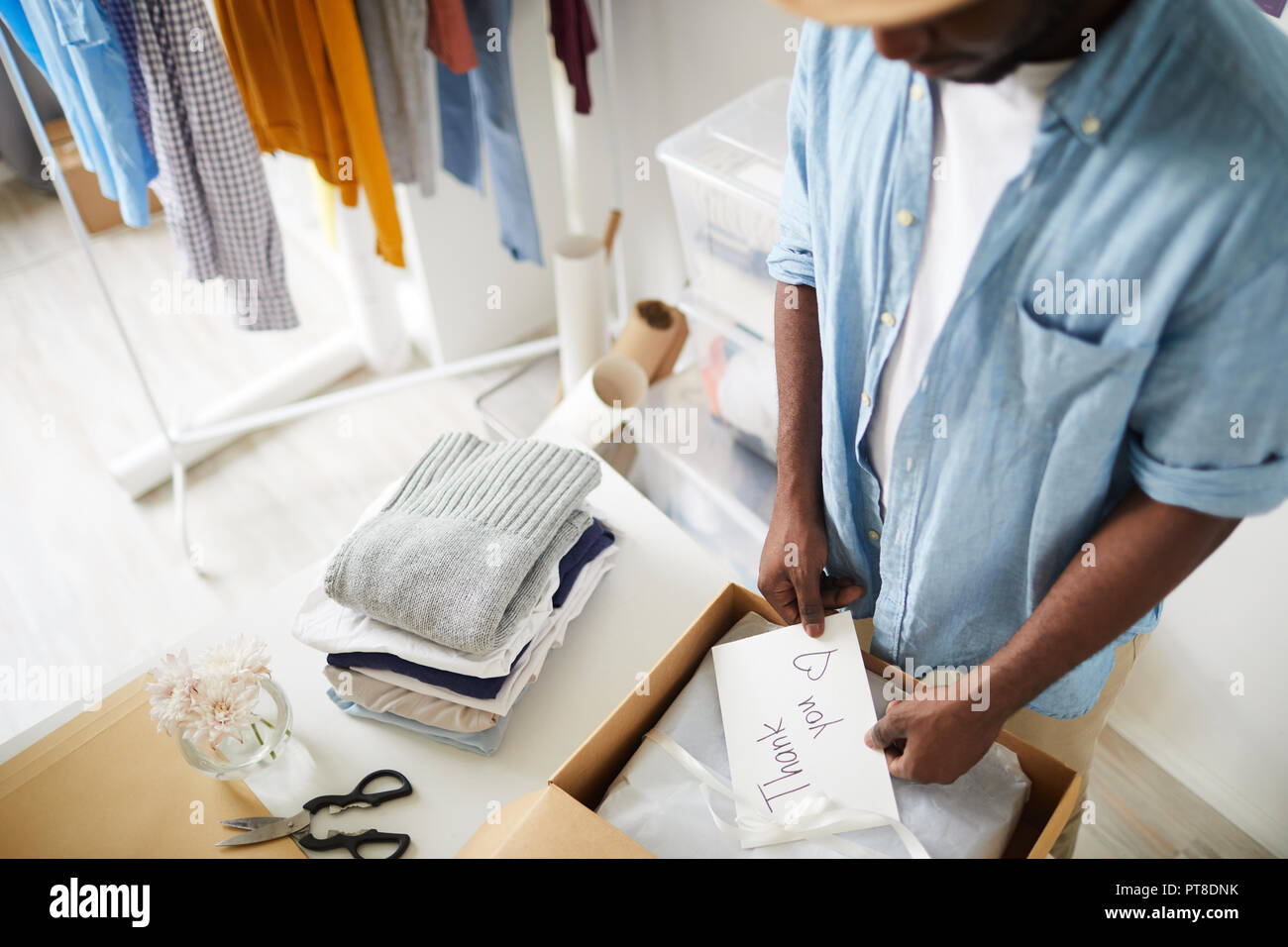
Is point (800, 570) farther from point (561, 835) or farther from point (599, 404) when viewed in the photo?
point (599, 404)

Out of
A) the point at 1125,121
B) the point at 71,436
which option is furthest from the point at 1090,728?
the point at 71,436

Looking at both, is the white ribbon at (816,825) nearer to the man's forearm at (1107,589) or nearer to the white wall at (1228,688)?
the man's forearm at (1107,589)

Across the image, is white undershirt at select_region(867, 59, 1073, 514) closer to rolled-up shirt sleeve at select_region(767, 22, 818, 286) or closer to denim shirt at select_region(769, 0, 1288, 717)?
denim shirt at select_region(769, 0, 1288, 717)

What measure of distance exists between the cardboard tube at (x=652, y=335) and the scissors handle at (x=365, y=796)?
102cm

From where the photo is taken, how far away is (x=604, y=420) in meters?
1.59

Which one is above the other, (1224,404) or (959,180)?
(959,180)

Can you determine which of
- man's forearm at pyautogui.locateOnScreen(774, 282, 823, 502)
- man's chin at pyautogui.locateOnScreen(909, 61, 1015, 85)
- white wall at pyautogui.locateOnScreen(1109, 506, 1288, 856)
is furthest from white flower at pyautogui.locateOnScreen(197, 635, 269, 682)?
white wall at pyautogui.locateOnScreen(1109, 506, 1288, 856)

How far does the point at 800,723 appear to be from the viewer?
899mm

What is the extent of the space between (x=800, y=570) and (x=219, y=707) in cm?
64

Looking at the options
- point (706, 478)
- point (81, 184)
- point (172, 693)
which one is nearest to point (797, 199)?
point (172, 693)

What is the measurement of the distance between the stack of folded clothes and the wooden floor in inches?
50.1

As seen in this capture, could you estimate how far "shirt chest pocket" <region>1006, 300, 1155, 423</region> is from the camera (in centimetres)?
71
